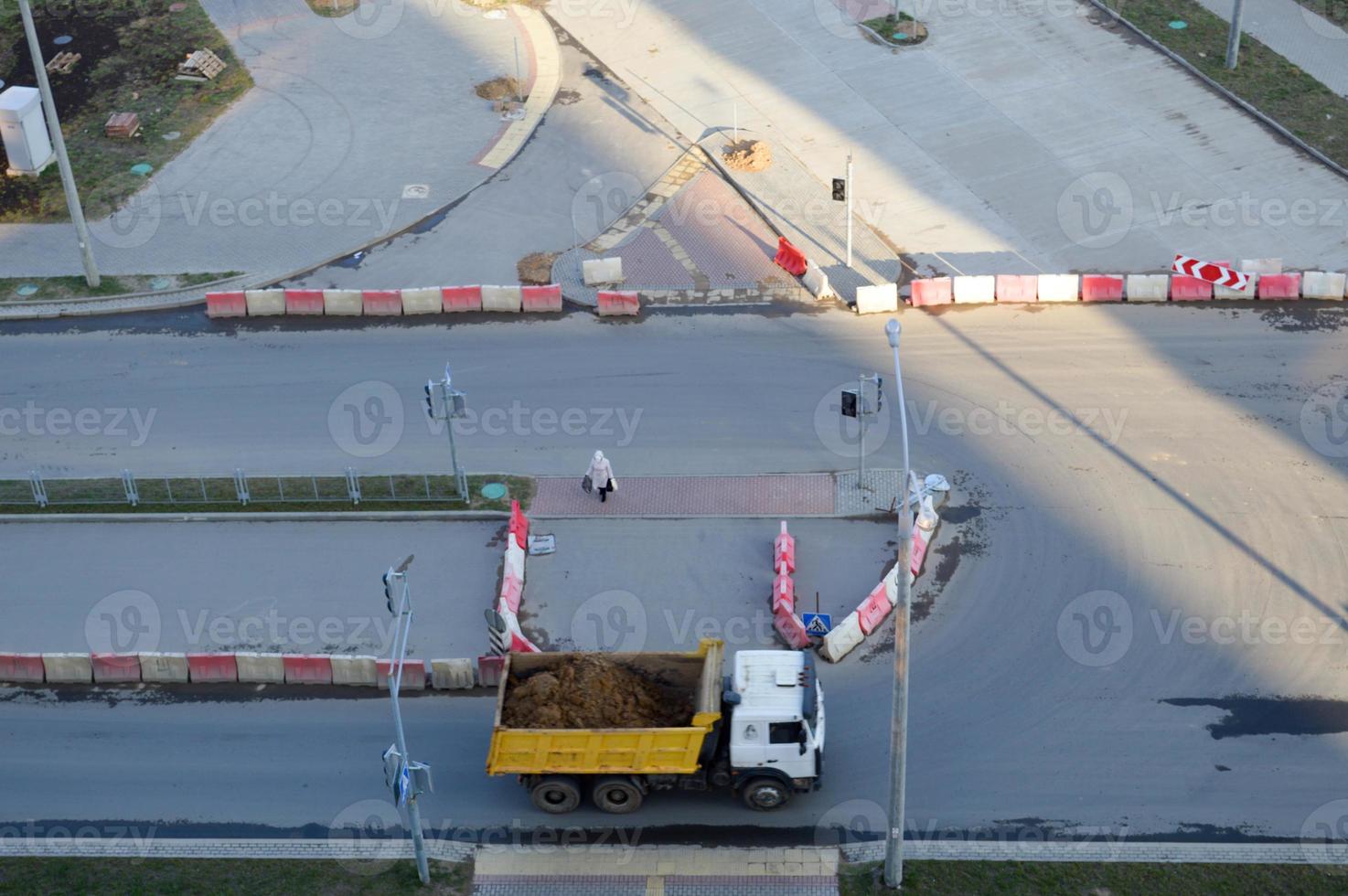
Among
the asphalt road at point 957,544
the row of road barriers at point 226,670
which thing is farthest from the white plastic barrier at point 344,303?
the row of road barriers at point 226,670

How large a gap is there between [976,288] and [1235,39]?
15635 mm

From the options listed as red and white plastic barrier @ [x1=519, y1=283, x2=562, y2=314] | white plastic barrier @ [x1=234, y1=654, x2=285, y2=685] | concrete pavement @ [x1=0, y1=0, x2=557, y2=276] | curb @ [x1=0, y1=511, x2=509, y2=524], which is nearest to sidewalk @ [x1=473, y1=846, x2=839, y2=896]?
white plastic barrier @ [x1=234, y1=654, x2=285, y2=685]

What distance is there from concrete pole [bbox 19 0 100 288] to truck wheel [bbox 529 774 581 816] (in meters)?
22.0

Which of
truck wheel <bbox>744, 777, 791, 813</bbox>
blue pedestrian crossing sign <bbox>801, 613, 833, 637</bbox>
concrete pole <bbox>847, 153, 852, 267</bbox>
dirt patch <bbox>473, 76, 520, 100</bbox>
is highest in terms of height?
dirt patch <bbox>473, 76, 520, 100</bbox>

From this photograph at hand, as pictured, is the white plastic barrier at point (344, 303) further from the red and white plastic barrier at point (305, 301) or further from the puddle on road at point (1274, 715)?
the puddle on road at point (1274, 715)

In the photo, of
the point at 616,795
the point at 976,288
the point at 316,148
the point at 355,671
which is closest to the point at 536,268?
the point at 316,148

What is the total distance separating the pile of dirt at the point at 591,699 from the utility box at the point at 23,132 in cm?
2777

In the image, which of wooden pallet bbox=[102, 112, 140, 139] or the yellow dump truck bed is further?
wooden pallet bbox=[102, 112, 140, 139]

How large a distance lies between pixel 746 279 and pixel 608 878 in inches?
756

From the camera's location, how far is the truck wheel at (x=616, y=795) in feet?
86.7

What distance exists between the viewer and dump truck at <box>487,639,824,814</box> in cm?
2605

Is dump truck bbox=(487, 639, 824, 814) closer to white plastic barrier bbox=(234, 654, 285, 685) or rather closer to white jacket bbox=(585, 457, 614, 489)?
white plastic barrier bbox=(234, 654, 285, 685)

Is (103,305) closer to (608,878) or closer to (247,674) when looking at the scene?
(247,674)

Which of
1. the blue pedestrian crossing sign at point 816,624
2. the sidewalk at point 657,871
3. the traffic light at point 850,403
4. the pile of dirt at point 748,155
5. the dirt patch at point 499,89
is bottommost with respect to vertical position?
the sidewalk at point 657,871
